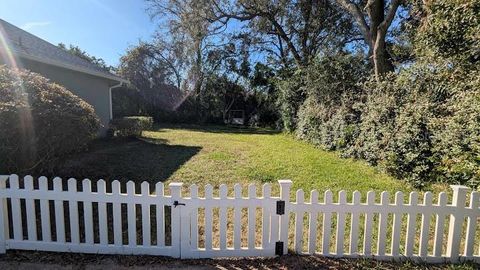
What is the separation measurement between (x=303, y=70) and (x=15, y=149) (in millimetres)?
11331

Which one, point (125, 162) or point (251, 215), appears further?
point (125, 162)

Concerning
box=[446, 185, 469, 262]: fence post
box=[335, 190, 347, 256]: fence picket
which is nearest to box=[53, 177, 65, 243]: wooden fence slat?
box=[335, 190, 347, 256]: fence picket

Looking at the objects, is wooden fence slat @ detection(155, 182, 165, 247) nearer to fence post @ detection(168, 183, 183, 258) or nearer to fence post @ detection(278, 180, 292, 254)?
fence post @ detection(168, 183, 183, 258)

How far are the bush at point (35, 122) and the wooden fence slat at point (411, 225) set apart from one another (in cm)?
460

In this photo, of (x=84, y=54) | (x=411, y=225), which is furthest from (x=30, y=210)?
(x=84, y=54)

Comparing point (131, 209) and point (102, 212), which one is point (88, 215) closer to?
point (102, 212)

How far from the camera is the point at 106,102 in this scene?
491 inches

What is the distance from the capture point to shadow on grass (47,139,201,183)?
21.3ft

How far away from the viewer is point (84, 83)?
34.9 ft

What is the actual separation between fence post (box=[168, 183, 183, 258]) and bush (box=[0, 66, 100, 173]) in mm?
2583

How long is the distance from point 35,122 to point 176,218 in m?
2.82

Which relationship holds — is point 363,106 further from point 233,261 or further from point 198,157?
point 233,261

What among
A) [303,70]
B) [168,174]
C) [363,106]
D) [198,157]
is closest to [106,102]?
[198,157]

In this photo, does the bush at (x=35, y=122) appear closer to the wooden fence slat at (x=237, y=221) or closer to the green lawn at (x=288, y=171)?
the green lawn at (x=288, y=171)
